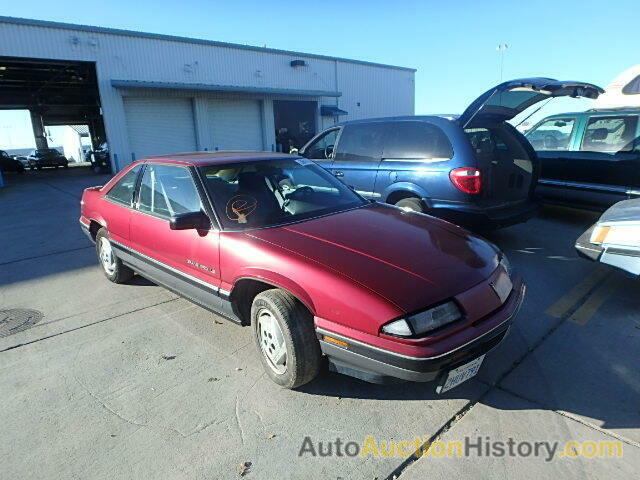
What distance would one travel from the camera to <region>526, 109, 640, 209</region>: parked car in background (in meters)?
6.16

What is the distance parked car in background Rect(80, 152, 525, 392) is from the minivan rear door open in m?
2.03

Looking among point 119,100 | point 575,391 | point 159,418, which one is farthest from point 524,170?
point 119,100

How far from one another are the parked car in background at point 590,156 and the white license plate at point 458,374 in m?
5.39

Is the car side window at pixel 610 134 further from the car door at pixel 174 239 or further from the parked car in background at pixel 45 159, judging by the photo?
the parked car in background at pixel 45 159

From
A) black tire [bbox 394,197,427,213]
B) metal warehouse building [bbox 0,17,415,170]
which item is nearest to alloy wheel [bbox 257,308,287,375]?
black tire [bbox 394,197,427,213]

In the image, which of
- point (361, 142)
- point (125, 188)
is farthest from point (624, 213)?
point (125, 188)

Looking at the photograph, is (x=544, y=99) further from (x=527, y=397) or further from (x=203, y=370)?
(x=203, y=370)

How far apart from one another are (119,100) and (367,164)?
1394 cm

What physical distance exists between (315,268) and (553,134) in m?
6.77

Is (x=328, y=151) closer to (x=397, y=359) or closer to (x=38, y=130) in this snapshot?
(x=397, y=359)

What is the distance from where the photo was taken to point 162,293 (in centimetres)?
441

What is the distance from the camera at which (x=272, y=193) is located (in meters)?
3.44

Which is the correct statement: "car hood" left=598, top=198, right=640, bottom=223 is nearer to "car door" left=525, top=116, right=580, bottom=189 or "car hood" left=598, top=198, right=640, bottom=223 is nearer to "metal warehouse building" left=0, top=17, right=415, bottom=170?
"car door" left=525, top=116, right=580, bottom=189

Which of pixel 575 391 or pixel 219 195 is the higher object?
pixel 219 195
